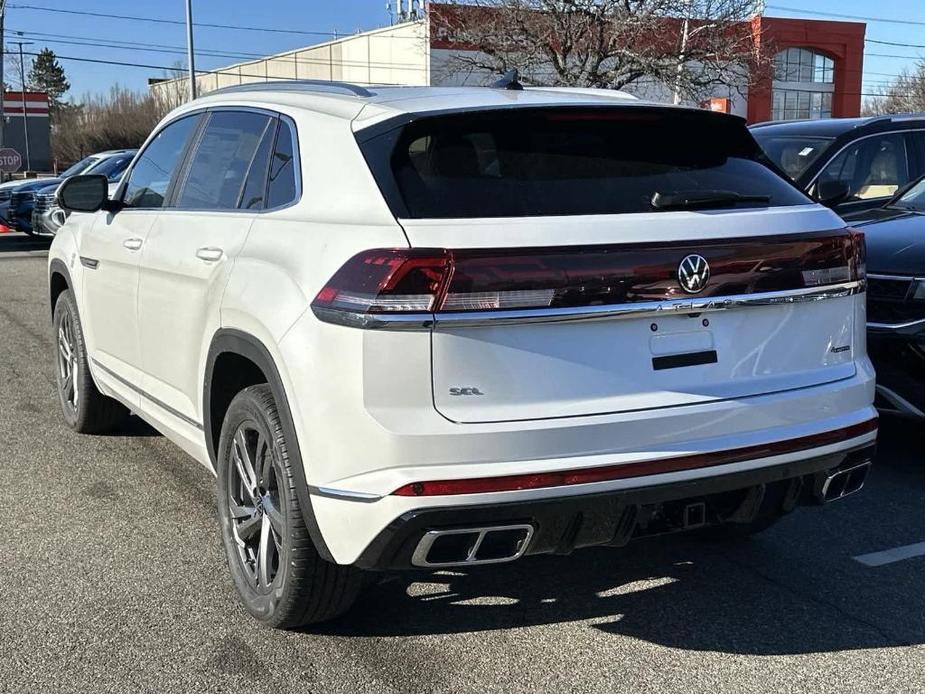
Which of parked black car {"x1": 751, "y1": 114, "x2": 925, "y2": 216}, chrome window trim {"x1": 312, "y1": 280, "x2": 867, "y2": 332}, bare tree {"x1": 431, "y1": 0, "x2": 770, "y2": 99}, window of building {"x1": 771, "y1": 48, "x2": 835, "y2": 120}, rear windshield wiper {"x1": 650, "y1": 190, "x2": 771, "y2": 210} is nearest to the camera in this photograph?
chrome window trim {"x1": 312, "y1": 280, "x2": 867, "y2": 332}

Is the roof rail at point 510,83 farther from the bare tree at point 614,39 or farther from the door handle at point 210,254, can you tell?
the bare tree at point 614,39

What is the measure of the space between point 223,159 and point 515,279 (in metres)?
1.78

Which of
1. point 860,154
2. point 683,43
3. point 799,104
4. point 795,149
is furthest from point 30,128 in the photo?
point 860,154

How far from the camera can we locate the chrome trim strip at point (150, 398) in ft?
13.2

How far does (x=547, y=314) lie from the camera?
2832mm

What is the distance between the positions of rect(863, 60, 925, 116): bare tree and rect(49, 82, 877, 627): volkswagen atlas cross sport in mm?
58792

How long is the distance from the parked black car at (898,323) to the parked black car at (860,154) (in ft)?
9.08

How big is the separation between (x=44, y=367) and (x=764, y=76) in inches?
1156

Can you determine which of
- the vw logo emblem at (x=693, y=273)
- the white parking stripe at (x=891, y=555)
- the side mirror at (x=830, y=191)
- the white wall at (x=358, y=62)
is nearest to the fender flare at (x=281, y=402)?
the vw logo emblem at (x=693, y=273)

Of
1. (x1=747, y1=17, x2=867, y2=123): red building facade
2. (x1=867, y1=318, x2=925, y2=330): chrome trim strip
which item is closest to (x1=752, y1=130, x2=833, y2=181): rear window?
(x1=867, y1=318, x2=925, y2=330): chrome trim strip

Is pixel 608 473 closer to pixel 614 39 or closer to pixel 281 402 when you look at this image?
pixel 281 402

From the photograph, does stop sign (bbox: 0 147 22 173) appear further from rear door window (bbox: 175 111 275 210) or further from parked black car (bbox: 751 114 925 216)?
rear door window (bbox: 175 111 275 210)

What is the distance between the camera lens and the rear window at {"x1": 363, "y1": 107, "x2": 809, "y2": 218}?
9.78ft

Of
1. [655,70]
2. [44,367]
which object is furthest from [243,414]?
[655,70]
